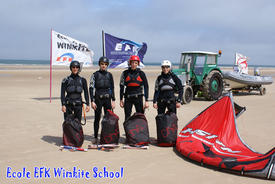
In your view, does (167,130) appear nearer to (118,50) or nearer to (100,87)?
(100,87)

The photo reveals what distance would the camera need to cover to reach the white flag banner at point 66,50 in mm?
11211

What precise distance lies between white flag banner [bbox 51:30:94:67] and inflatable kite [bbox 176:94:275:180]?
7267 millimetres

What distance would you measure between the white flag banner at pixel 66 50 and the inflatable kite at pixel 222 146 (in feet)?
23.8

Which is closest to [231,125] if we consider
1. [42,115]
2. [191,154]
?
[191,154]

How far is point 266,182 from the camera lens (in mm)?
3893

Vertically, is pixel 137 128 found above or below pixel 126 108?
below

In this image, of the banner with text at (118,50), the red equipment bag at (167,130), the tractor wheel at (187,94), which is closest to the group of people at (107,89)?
the red equipment bag at (167,130)

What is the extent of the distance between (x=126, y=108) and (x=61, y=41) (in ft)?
22.0

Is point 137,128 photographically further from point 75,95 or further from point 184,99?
point 184,99

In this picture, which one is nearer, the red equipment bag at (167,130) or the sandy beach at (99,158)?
the sandy beach at (99,158)

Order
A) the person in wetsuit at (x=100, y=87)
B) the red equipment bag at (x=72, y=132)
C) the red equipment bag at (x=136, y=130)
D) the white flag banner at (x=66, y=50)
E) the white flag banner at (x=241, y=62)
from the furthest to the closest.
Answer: the white flag banner at (x=241, y=62)
the white flag banner at (x=66, y=50)
the person in wetsuit at (x=100, y=87)
the red equipment bag at (x=136, y=130)
the red equipment bag at (x=72, y=132)

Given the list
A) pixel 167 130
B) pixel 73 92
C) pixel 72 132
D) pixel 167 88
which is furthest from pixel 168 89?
pixel 72 132

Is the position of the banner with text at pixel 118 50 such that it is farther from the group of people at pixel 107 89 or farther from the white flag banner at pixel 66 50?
the group of people at pixel 107 89

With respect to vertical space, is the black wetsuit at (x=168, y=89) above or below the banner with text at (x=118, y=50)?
below
